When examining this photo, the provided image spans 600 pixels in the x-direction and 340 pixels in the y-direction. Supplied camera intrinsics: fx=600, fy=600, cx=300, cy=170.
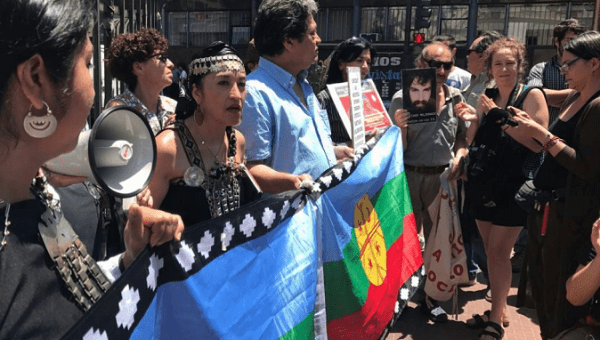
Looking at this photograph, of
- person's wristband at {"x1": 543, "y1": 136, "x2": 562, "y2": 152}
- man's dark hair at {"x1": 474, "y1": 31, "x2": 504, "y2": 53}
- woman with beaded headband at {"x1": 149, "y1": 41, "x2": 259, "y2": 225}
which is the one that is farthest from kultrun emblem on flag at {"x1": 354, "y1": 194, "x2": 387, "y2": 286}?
man's dark hair at {"x1": 474, "y1": 31, "x2": 504, "y2": 53}

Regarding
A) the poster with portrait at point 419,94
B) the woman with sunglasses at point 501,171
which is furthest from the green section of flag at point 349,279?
the poster with portrait at point 419,94

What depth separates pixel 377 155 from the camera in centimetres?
330

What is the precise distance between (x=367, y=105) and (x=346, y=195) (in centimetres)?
128

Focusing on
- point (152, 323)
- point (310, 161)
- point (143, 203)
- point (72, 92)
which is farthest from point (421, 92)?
point (72, 92)

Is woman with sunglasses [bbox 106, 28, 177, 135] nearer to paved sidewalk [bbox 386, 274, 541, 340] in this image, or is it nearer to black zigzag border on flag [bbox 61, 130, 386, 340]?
black zigzag border on flag [bbox 61, 130, 386, 340]

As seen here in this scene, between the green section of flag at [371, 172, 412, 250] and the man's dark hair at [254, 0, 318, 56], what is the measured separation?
939mm

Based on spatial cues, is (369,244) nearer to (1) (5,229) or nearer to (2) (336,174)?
(2) (336,174)

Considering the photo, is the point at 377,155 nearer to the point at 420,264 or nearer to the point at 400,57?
the point at 420,264

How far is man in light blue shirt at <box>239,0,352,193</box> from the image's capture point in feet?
9.32

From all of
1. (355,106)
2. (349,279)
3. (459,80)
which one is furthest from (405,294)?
(459,80)

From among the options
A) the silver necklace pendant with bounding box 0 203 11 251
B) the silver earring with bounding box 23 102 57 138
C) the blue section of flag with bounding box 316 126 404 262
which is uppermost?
the silver earring with bounding box 23 102 57 138

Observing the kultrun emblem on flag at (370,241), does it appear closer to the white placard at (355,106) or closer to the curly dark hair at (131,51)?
the white placard at (355,106)

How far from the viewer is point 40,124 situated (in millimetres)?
1086

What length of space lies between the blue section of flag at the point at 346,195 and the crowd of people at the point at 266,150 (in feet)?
0.62
